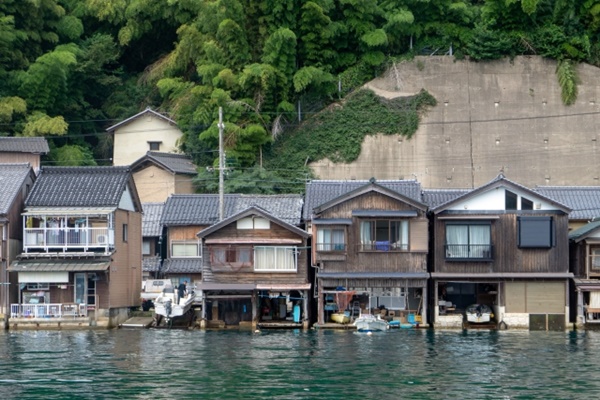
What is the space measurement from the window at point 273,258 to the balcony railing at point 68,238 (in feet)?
22.4

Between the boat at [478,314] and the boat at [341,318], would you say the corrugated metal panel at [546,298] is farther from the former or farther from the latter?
the boat at [341,318]

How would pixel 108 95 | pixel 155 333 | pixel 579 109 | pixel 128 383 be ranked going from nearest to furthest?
pixel 128 383
pixel 155 333
pixel 579 109
pixel 108 95

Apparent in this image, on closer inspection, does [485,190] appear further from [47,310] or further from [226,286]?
[47,310]

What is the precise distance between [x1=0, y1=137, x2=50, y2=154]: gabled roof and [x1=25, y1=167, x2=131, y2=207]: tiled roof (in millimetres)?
9894

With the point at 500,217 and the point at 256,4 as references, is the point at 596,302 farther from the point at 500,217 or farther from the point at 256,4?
the point at 256,4

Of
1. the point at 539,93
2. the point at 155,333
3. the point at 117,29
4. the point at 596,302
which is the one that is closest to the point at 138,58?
the point at 117,29

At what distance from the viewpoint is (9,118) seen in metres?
72.7

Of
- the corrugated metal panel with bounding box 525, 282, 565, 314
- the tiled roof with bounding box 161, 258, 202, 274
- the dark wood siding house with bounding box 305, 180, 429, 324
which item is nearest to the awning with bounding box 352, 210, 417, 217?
the dark wood siding house with bounding box 305, 180, 429, 324

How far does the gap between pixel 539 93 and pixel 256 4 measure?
17943 millimetres

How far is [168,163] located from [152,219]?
627cm

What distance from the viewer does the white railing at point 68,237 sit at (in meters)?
54.9

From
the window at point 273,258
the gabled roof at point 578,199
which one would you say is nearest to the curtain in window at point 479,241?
the gabled roof at point 578,199

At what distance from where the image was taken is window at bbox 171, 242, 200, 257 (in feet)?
204

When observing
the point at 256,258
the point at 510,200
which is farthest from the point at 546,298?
the point at 256,258
